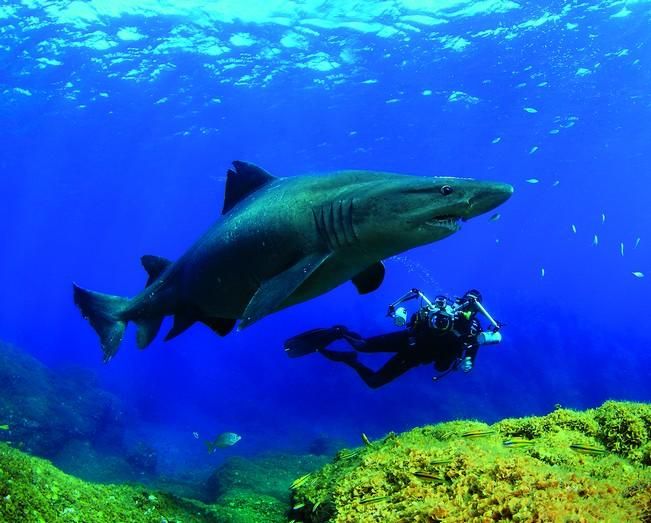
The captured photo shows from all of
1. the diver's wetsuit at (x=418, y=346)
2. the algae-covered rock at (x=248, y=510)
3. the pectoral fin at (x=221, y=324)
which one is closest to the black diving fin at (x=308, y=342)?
the diver's wetsuit at (x=418, y=346)

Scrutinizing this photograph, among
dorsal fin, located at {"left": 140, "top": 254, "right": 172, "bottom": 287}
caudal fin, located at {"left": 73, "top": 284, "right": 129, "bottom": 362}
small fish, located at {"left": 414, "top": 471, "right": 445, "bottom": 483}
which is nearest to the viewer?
small fish, located at {"left": 414, "top": 471, "right": 445, "bottom": 483}

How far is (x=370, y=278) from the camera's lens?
529cm

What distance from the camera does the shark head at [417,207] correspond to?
11.8ft

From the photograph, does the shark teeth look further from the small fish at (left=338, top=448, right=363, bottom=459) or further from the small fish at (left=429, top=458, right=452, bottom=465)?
the small fish at (left=338, top=448, right=363, bottom=459)

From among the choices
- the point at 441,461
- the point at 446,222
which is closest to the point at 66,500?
the point at 441,461

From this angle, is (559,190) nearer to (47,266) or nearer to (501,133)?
(501,133)

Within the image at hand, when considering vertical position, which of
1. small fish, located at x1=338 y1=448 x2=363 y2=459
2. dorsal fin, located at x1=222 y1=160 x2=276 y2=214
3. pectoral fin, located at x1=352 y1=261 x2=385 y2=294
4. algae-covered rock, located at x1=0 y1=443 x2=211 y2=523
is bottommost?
algae-covered rock, located at x1=0 y1=443 x2=211 y2=523

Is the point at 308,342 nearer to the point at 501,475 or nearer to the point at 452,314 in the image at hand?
the point at 452,314

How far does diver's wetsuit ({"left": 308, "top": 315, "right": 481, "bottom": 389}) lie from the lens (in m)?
9.16

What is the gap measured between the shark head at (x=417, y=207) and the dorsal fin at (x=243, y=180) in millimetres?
1682

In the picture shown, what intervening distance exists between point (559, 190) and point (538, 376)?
6177 cm

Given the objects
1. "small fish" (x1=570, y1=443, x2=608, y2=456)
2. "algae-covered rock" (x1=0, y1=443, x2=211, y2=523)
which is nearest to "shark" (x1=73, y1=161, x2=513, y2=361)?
"algae-covered rock" (x1=0, y1=443, x2=211, y2=523)

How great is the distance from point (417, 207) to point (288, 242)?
126 centimetres

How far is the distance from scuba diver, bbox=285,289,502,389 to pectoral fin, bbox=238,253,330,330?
5389 millimetres
